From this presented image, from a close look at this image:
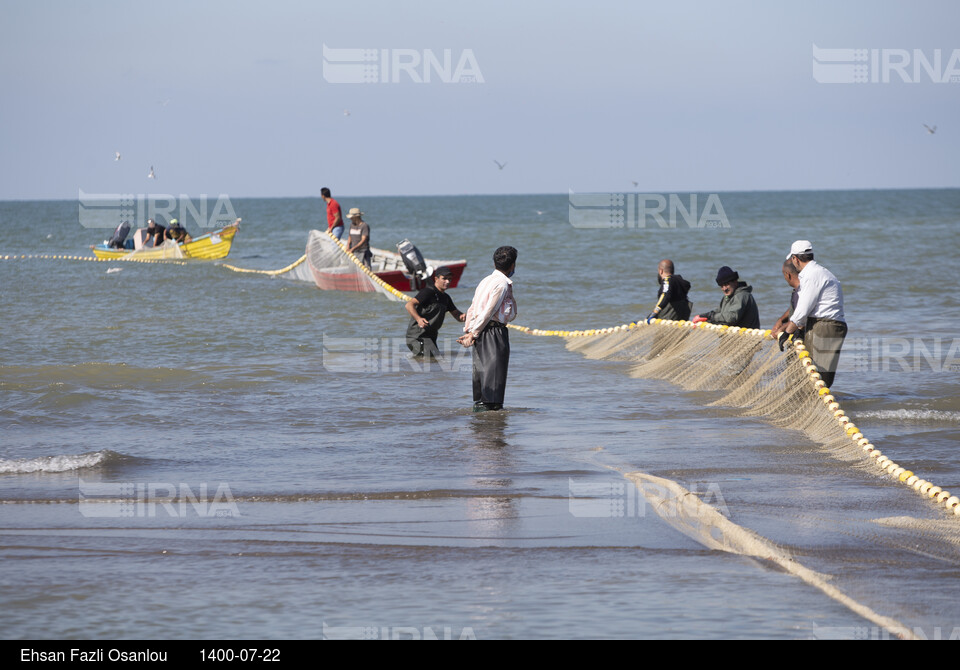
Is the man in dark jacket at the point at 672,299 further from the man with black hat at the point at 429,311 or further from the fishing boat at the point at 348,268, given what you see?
the fishing boat at the point at 348,268

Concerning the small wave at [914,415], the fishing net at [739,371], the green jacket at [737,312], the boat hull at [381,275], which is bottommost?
the small wave at [914,415]

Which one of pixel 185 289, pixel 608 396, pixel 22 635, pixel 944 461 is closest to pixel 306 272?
pixel 185 289

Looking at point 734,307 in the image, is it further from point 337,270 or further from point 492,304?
point 337,270

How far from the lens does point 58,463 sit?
705 centimetres

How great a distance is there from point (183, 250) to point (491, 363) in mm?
24272

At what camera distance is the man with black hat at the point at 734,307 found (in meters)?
9.72

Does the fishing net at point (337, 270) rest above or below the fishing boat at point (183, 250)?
below

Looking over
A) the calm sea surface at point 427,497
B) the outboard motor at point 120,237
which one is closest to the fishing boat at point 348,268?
the calm sea surface at point 427,497

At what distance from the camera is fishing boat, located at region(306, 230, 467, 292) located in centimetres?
2002

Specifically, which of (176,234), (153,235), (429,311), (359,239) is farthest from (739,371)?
(153,235)

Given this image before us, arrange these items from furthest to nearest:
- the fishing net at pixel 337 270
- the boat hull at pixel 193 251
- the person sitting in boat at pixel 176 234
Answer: the boat hull at pixel 193 251 → the person sitting in boat at pixel 176 234 → the fishing net at pixel 337 270

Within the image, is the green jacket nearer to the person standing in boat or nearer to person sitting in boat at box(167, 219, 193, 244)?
the person standing in boat

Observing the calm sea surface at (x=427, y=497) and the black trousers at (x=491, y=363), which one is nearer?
the calm sea surface at (x=427, y=497)

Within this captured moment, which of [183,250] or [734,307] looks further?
[183,250]
